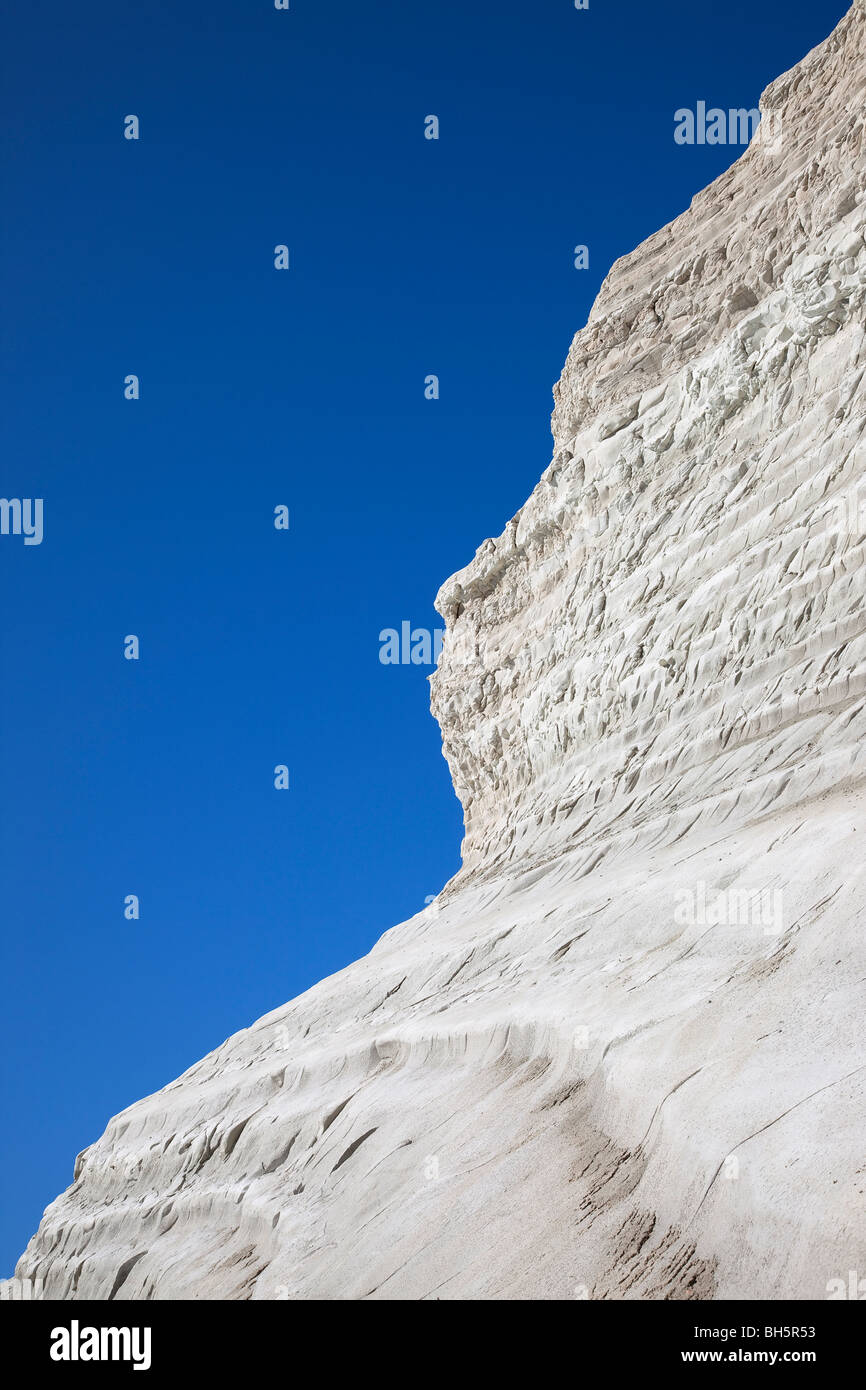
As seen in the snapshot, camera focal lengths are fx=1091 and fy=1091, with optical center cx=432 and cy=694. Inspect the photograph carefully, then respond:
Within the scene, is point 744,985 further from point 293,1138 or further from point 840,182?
point 840,182

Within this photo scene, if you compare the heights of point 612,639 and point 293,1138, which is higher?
point 612,639

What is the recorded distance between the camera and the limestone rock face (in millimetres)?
7238

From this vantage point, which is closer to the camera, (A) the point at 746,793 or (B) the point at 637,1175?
(B) the point at 637,1175

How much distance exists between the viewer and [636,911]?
12.0 m

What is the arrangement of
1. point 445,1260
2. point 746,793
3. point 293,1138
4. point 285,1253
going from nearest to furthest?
point 445,1260 < point 285,1253 < point 746,793 < point 293,1138

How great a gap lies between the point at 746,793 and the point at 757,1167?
7.61 meters

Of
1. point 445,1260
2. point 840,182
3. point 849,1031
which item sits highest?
point 840,182

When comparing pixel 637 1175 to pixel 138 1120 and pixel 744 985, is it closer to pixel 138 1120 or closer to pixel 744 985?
pixel 744 985

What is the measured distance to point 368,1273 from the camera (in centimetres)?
935

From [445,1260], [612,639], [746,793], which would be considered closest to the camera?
[445,1260]

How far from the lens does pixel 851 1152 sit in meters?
5.84

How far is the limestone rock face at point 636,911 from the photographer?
285 inches
